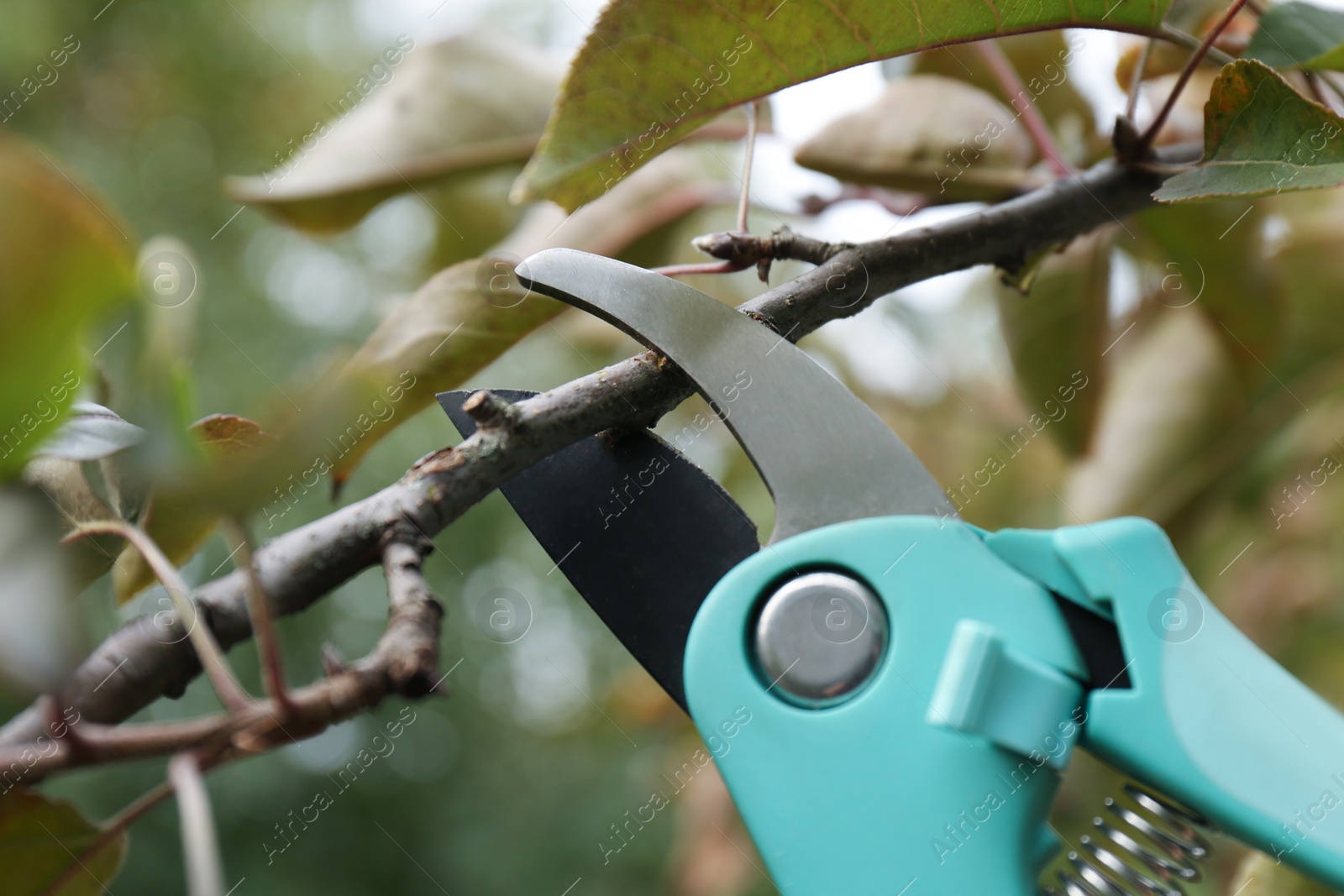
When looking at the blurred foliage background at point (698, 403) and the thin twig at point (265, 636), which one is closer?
the thin twig at point (265, 636)

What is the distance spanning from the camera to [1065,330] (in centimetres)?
65

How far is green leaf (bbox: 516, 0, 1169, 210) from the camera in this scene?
13.0 inches

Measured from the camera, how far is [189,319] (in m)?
0.31

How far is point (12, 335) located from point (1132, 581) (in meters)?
0.30

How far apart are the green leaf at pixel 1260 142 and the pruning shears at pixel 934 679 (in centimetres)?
13

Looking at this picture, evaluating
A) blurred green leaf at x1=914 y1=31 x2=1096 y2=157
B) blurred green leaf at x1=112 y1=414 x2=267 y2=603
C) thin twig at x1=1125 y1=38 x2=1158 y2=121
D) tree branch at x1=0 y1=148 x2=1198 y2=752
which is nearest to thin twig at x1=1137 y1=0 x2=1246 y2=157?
thin twig at x1=1125 y1=38 x2=1158 y2=121

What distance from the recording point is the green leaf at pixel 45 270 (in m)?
0.15

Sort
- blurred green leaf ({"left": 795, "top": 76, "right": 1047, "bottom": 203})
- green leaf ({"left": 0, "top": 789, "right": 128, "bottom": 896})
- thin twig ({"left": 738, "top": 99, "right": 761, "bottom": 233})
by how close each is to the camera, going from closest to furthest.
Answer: green leaf ({"left": 0, "top": 789, "right": 128, "bottom": 896}) → thin twig ({"left": 738, "top": 99, "right": 761, "bottom": 233}) → blurred green leaf ({"left": 795, "top": 76, "right": 1047, "bottom": 203})

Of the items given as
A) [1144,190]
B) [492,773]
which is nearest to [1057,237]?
[1144,190]

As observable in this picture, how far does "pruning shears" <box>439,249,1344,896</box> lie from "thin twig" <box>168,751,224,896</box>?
Answer: 155 mm

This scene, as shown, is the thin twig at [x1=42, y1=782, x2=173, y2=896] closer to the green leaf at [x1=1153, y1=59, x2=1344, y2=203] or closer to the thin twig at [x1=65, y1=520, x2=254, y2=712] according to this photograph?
the thin twig at [x1=65, y1=520, x2=254, y2=712]

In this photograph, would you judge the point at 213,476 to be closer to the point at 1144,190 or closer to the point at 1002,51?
the point at 1144,190

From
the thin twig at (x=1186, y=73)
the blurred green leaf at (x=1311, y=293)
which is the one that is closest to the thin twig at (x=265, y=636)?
the thin twig at (x=1186, y=73)

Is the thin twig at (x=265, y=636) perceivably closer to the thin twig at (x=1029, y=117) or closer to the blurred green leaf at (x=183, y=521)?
the blurred green leaf at (x=183, y=521)
